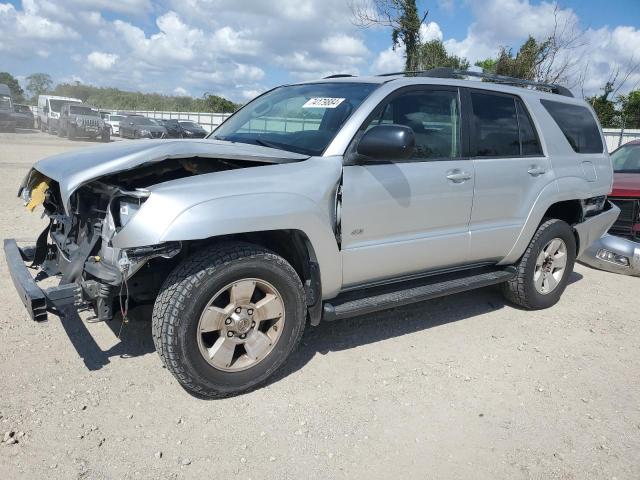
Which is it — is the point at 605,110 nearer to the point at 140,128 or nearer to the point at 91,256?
the point at 140,128

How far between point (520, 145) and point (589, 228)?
1.37 meters

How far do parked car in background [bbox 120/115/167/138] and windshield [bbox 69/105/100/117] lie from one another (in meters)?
2.30

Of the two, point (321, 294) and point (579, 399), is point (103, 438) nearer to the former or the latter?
point (321, 294)

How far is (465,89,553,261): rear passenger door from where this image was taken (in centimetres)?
416

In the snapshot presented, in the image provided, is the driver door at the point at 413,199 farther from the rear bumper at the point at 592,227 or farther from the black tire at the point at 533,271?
the rear bumper at the point at 592,227

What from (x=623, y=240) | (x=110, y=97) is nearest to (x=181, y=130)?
(x=623, y=240)

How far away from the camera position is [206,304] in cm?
299

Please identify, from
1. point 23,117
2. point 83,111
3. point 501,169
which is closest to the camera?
point 501,169

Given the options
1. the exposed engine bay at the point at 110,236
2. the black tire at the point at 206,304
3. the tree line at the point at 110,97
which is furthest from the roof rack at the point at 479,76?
the tree line at the point at 110,97

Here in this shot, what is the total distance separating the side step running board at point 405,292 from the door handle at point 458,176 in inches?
31.5

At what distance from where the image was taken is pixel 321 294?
341 centimetres

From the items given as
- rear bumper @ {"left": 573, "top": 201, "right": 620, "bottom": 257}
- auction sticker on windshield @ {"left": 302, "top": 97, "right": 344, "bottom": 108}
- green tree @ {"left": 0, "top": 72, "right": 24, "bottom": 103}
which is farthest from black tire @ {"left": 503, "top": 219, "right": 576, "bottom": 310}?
green tree @ {"left": 0, "top": 72, "right": 24, "bottom": 103}

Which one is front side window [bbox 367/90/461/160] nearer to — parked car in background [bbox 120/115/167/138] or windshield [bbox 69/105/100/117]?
parked car in background [bbox 120/115/167/138]

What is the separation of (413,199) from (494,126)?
1197 millimetres
